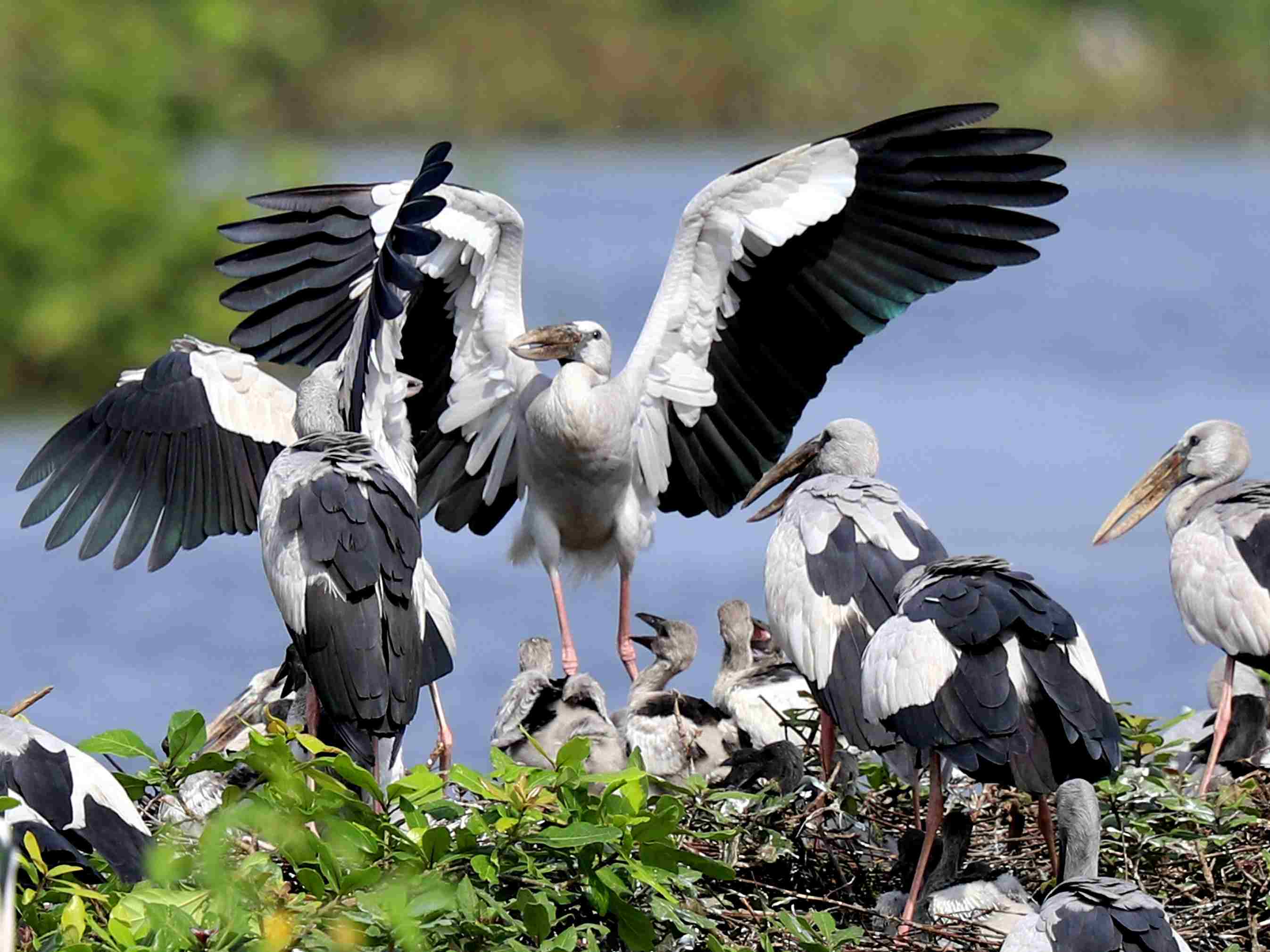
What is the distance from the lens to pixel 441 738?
21.9 ft

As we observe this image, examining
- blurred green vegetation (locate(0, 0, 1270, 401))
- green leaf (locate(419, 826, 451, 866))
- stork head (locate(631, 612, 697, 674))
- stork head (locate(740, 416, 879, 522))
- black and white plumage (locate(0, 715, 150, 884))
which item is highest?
blurred green vegetation (locate(0, 0, 1270, 401))

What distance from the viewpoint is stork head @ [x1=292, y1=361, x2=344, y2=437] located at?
248 inches

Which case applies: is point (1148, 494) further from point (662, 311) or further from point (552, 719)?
point (552, 719)

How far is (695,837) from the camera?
17.0 feet

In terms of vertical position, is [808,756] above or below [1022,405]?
below

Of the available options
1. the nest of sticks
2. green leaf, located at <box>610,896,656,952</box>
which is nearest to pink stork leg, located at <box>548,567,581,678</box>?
the nest of sticks

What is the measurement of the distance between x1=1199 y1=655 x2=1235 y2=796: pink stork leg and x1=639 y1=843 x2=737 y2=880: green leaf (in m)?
1.87

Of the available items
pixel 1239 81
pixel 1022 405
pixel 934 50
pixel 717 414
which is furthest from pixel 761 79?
pixel 717 414

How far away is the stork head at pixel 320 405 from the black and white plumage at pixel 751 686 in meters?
1.43

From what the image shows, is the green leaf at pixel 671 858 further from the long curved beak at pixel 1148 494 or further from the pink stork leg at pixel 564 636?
the long curved beak at pixel 1148 494

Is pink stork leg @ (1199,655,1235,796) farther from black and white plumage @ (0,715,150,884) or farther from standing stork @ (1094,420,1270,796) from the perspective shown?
black and white plumage @ (0,715,150,884)

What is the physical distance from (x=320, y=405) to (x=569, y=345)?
1080 millimetres

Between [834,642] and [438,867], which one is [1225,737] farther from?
[438,867]

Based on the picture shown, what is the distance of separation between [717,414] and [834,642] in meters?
1.99
